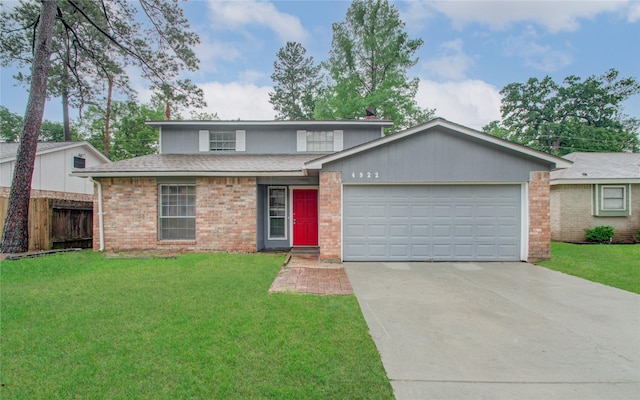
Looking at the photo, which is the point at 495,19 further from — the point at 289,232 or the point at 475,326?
the point at 475,326

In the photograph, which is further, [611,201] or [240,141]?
[611,201]

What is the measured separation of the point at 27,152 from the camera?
9.45m

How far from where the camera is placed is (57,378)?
2.71 m

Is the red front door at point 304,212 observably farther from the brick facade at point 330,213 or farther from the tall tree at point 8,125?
the tall tree at point 8,125

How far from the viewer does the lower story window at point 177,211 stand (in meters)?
10.0

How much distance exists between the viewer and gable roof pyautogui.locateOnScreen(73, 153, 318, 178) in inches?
373

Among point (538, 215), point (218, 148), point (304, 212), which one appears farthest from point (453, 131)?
point (218, 148)

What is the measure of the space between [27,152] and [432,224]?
12550 mm

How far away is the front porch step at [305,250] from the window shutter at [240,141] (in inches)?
192

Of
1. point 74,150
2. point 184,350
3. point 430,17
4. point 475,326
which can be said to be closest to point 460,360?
point 475,326

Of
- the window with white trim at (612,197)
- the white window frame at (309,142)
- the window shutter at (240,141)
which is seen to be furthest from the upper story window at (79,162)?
the window with white trim at (612,197)

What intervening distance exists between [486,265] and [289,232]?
6294 millimetres

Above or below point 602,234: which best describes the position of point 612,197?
above

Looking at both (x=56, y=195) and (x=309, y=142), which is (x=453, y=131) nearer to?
(x=309, y=142)
